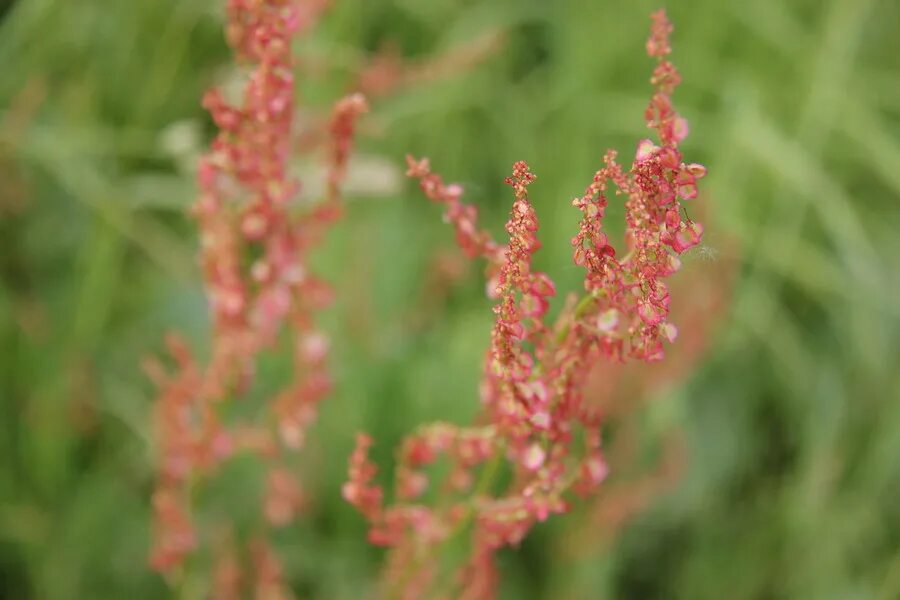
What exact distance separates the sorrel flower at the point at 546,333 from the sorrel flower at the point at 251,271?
145 millimetres

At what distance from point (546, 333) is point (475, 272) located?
1.02 meters

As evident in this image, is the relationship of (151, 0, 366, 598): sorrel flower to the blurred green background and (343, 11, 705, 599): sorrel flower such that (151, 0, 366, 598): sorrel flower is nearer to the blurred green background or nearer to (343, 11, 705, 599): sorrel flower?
(343, 11, 705, 599): sorrel flower

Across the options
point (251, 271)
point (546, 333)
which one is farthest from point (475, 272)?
point (546, 333)

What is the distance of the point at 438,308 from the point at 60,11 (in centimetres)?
71

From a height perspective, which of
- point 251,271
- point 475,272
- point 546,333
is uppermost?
point 475,272

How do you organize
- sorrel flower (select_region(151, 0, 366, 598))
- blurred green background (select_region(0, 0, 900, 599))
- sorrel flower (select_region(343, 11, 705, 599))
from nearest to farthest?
1. sorrel flower (select_region(343, 11, 705, 599))
2. sorrel flower (select_region(151, 0, 366, 598))
3. blurred green background (select_region(0, 0, 900, 599))

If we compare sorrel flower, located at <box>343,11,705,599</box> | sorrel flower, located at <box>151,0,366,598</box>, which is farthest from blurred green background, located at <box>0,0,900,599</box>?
sorrel flower, located at <box>343,11,705,599</box>

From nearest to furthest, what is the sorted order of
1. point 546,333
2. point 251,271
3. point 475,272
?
point 546,333
point 251,271
point 475,272

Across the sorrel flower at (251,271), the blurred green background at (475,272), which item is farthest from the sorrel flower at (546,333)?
the blurred green background at (475,272)

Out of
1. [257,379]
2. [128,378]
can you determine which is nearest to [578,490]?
[257,379]

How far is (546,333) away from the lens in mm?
643

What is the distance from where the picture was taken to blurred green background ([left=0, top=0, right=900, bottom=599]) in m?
1.37

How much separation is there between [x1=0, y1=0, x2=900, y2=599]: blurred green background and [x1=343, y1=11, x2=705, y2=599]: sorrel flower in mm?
517

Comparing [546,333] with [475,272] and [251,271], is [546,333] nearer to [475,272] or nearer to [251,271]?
[251,271]
